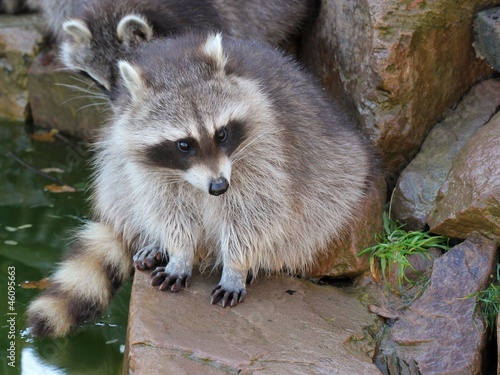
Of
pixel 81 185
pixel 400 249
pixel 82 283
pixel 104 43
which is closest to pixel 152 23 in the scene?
pixel 104 43

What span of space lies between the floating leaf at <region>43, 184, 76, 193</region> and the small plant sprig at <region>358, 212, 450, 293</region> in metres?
2.11

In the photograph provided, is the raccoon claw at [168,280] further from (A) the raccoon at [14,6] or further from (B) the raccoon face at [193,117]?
(A) the raccoon at [14,6]

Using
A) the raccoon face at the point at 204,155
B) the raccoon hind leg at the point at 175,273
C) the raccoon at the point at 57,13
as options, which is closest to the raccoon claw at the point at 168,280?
the raccoon hind leg at the point at 175,273

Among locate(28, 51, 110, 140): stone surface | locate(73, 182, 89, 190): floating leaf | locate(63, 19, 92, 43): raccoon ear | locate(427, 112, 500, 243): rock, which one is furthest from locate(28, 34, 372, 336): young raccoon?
locate(28, 51, 110, 140): stone surface

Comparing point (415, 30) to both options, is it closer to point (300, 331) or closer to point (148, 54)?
point (148, 54)

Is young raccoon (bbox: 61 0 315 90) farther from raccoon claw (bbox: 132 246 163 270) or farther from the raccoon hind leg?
the raccoon hind leg

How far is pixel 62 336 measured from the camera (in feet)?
Result: 12.6

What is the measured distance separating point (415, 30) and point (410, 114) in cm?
41

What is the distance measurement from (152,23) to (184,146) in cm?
158

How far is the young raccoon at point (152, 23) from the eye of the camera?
468cm

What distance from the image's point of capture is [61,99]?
584 cm

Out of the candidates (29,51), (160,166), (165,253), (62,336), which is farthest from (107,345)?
(29,51)

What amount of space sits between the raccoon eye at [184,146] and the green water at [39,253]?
1.08 metres

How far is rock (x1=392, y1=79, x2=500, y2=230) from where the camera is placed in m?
4.06
